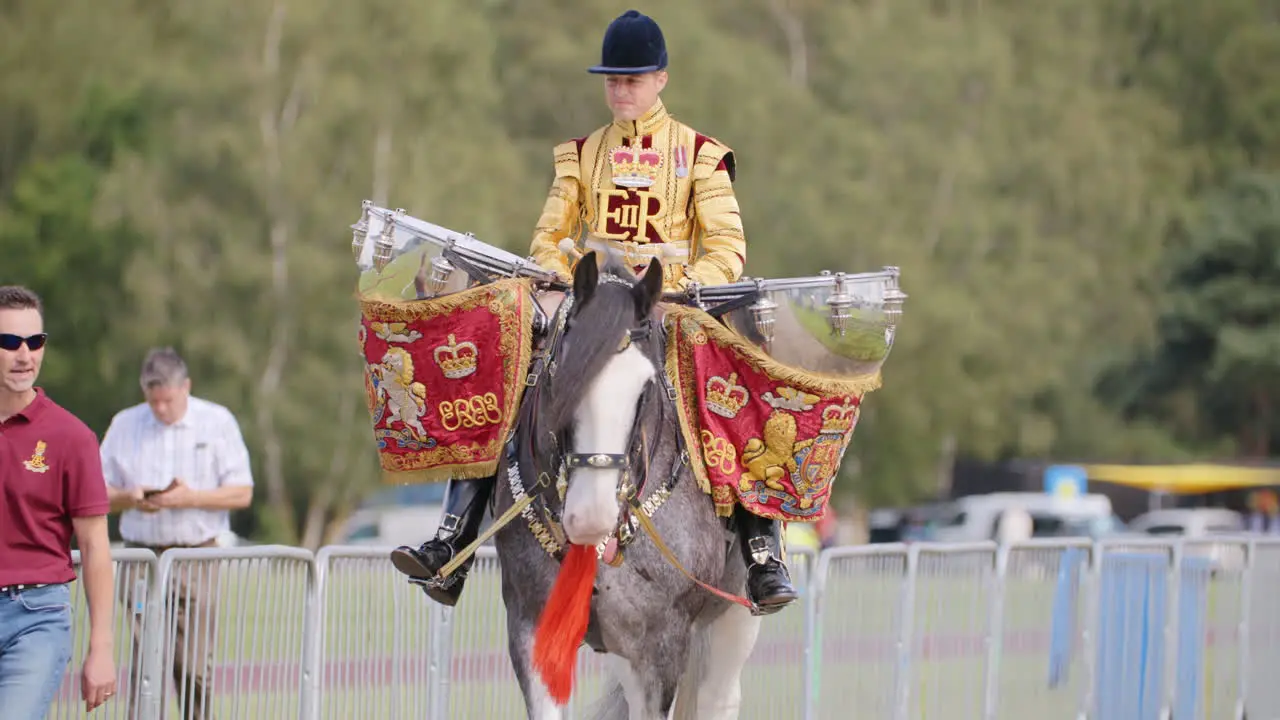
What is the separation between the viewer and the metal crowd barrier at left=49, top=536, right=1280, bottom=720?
883cm

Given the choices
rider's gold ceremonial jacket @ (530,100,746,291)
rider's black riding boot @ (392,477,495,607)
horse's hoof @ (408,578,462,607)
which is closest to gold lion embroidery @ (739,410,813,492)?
rider's gold ceremonial jacket @ (530,100,746,291)

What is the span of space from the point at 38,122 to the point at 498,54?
12.2 meters

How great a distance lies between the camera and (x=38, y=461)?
6547mm

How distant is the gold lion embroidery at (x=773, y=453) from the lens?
7734 millimetres

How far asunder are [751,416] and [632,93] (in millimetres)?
1509

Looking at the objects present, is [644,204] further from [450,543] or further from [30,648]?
[30,648]

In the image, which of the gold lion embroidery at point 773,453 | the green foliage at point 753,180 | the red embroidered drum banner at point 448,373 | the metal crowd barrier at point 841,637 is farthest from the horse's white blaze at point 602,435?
the green foliage at point 753,180

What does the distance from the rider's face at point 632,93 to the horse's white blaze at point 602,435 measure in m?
1.51

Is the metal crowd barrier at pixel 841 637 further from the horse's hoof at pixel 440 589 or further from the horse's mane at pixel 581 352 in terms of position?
the horse's mane at pixel 581 352

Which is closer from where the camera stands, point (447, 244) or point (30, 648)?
point (30, 648)

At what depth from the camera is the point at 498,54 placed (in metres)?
48.8

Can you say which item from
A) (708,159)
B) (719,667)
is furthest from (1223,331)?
(708,159)

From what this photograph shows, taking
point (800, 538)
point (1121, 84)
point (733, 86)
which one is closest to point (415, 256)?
point (800, 538)

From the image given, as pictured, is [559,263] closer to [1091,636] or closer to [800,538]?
[1091,636]
